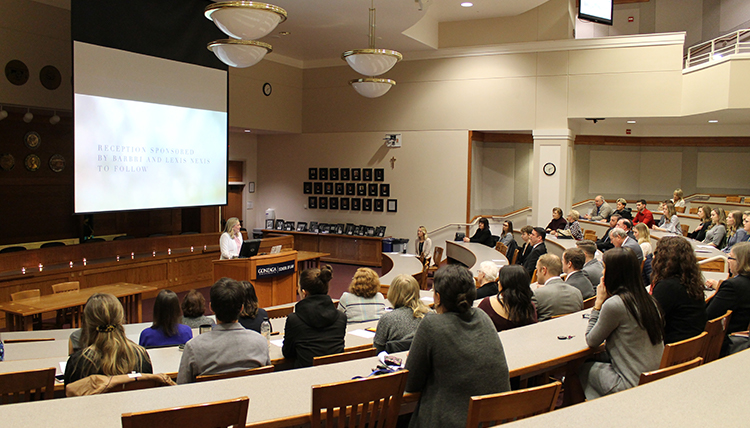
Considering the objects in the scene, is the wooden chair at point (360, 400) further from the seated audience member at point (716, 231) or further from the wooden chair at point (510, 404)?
the seated audience member at point (716, 231)

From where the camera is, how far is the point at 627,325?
113 inches

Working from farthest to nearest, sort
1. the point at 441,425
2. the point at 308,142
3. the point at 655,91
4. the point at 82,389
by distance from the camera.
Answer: the point at 308,142, the point at 655,91, the point at 82,389, the point at 441,425

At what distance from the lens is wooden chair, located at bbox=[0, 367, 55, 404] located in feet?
8.55

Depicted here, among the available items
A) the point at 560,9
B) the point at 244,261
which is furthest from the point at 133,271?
the point at 560,9

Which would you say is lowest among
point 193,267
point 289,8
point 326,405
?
point 193,267

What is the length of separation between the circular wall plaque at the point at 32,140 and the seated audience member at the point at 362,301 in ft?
26.0

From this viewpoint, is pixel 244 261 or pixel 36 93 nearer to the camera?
pixel 244 261

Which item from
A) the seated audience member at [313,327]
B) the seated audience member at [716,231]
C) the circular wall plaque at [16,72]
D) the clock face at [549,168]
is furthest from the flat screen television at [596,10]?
the circular wall plaque at [16,72]

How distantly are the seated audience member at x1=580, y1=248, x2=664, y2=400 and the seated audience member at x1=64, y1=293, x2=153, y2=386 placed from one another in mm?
2513

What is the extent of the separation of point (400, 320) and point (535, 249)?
16.3 feet

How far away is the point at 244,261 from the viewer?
757cm

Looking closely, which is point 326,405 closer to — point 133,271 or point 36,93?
point 133,271

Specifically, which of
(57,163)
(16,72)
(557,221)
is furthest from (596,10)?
(57,163)

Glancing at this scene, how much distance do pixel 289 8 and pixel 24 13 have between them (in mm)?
4134
